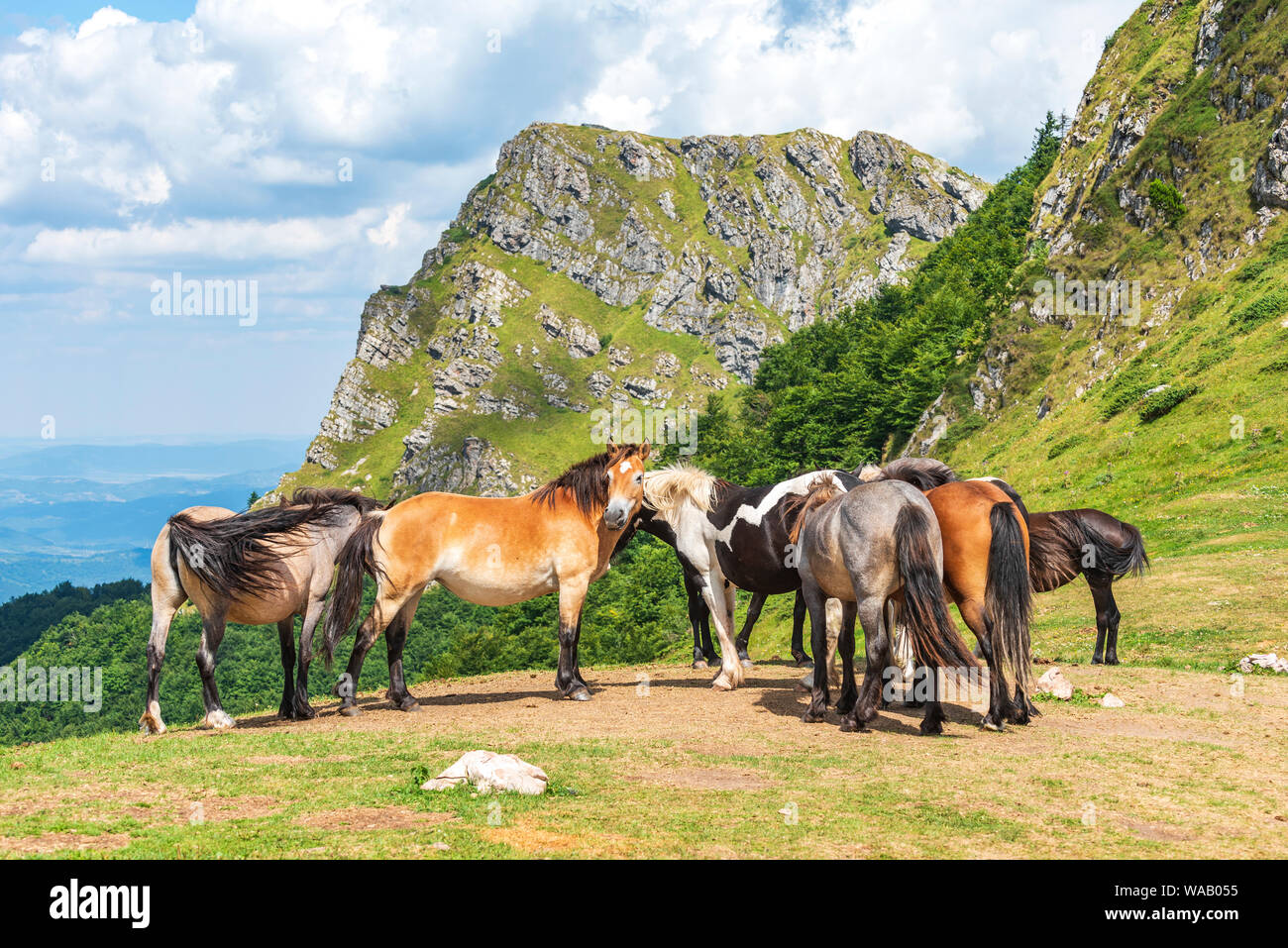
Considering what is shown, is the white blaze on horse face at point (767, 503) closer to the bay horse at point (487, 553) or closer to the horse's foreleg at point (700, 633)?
the bay horse at point (487, 553)

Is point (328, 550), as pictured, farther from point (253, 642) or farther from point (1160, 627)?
point (253, 642)

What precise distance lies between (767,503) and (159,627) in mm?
9193

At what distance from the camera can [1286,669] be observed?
603 inches

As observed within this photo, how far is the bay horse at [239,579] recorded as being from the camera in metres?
12.8

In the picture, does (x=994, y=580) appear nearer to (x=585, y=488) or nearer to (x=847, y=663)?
(x=847, y=663)

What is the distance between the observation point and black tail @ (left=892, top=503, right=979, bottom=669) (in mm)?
11297

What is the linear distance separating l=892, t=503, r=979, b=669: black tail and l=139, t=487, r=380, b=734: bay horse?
817 cm

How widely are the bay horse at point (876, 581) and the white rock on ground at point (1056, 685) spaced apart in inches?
107

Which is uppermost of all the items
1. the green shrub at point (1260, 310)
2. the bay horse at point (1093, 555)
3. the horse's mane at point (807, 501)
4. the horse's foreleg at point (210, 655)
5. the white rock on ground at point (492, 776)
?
the green shrub at point (1260, 310)

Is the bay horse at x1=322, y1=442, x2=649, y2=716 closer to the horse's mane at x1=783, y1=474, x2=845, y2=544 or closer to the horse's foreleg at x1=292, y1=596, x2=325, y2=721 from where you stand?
the horse's foreleg at x1=292, y1=596, x2=325, y2=721

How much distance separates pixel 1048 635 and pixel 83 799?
17402 millimetres

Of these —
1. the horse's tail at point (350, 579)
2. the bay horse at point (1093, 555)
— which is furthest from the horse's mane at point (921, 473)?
the horse's tail at point (350, 579)
